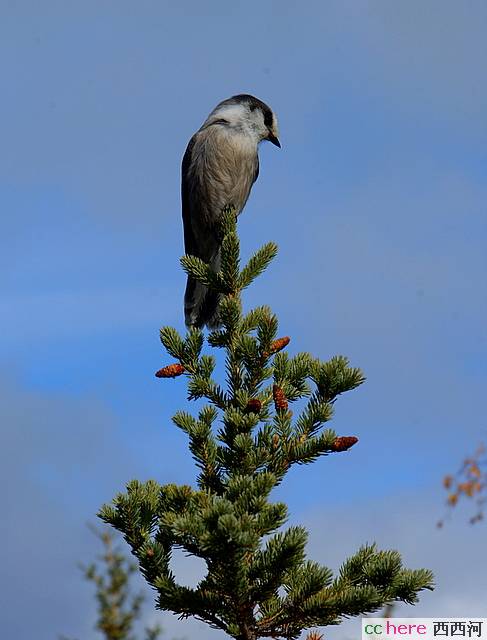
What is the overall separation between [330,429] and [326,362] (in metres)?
0.36

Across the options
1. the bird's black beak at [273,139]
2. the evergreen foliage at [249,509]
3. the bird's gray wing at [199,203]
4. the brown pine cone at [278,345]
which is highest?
the bird's black beak at [273,139]

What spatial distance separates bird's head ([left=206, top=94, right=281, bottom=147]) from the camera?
7945 mm

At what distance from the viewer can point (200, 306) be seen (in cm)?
714

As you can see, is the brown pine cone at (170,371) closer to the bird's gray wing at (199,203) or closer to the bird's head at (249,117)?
the bird's gray wing at (199,203)

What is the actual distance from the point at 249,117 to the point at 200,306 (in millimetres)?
1902

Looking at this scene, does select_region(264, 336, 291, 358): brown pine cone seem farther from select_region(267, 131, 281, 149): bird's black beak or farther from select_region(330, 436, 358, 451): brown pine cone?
select_region(267, 131, 281, 149): bird's black beak

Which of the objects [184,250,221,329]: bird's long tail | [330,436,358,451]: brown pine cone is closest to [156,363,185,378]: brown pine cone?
[330,436,358,451]: brown pine cone

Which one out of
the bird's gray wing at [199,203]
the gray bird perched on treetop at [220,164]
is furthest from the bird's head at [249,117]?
the bird's gray wing at [199,203]

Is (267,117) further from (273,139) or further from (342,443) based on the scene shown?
(342,443)

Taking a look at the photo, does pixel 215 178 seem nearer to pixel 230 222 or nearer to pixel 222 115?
pixel 222 115

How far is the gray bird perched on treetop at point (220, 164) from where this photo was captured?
25.6ft

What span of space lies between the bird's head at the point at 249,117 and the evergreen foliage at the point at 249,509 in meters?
3.68

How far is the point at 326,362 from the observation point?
4.32 meters

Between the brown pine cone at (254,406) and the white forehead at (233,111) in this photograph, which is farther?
the white forehead at (233,111)
